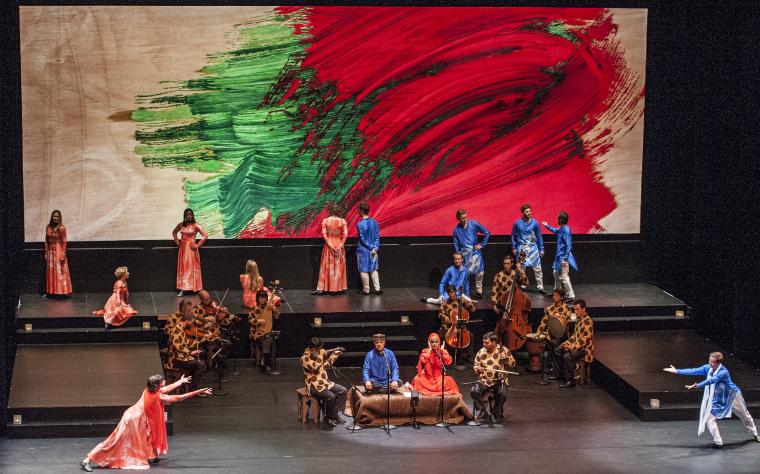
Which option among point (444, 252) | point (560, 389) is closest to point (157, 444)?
point (560, 389)

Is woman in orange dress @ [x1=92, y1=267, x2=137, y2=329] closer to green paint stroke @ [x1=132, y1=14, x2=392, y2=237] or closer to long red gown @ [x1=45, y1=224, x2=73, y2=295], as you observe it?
long red gown @ [x1=45, y1=224, x2=73, y2=295]

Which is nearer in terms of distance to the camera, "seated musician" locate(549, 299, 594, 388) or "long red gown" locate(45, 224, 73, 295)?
"seated musician" locate(549, 299, 594, 388)

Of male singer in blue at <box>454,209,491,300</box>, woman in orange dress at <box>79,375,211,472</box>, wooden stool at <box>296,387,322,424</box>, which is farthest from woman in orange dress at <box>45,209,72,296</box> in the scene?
male singer in blue at <box>454,209,491,300</box>

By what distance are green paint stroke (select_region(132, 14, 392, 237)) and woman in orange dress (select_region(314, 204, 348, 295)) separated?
561 millimetres

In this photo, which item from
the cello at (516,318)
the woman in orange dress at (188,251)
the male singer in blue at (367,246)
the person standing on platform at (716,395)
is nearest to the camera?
the person standing on platform at (716,395)

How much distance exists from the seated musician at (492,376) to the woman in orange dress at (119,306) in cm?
442

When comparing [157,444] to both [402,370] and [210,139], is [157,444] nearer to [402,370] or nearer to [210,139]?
[402,370]

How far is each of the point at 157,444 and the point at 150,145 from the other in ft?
18.3

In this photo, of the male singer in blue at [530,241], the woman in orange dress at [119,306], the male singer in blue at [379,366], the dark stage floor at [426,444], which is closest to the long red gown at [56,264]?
the woman in orange dress at [119,306]

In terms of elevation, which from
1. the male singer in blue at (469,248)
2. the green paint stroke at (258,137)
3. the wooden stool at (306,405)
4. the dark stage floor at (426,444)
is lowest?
the dark stage floor at (426,444)

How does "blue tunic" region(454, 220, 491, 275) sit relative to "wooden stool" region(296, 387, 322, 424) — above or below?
above

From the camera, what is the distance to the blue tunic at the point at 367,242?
1764cm

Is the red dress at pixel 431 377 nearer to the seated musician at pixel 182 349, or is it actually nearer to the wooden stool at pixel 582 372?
the wooden stool at pixel 582 372

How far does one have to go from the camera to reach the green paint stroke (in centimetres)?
1772
